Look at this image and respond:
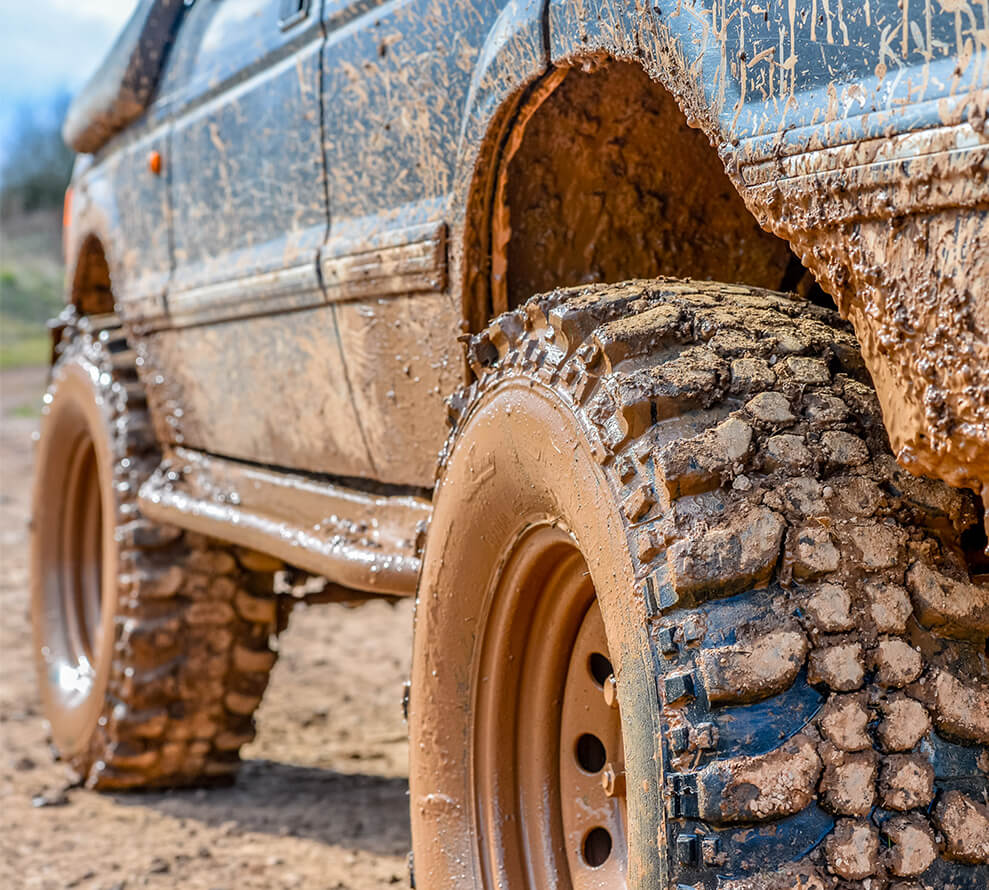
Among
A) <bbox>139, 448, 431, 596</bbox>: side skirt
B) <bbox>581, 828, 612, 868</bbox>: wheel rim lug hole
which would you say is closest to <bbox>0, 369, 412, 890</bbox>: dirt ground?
<bbox>139, 448, 431, 596</bbox>: side skirt

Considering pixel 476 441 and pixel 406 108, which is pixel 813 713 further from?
pixel 406 108

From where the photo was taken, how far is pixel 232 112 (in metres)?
2.77

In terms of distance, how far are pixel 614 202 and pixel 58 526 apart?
2882mm

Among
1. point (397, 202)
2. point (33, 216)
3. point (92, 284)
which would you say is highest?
point (33, 216)

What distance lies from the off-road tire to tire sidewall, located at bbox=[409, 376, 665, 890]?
5.53ft

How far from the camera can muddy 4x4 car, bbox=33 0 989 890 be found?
1.23 metres

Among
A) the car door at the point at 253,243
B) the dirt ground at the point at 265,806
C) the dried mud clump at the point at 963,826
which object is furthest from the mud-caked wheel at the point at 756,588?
the dirt ground at the point at 265,806

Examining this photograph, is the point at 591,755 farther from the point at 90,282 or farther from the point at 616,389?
the point at 90,282

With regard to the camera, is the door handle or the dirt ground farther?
the dirt ground

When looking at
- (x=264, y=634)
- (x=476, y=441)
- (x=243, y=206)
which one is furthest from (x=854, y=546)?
(x=264, y=634)

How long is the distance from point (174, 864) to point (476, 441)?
5.80ft

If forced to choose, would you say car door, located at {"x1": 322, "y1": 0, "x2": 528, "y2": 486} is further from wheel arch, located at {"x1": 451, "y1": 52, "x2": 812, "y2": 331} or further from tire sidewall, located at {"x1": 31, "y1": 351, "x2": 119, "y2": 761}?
tire sidewall, located at {"x1": 31, "y1": 351, "x2": 119, "y2": 761}

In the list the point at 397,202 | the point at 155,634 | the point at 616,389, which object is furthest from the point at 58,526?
the point at 616,389

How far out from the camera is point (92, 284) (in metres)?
4.27
